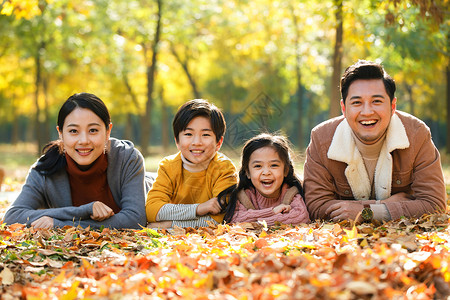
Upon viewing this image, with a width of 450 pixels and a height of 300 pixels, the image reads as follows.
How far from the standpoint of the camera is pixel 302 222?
4492mm

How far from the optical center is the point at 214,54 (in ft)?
76.4

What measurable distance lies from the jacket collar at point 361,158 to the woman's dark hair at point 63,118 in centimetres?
212

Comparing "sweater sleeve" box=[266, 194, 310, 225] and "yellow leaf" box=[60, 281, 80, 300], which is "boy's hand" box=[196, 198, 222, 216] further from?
"yellow leaf" box=[60, 281, 80, 300]

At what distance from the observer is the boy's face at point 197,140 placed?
4613mm

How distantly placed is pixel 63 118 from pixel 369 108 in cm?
271

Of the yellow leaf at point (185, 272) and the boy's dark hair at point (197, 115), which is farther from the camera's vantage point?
the boy's dark hair at point (197, 115)

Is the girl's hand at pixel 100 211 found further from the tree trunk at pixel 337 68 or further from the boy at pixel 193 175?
the tree trunk at pixel 337 68

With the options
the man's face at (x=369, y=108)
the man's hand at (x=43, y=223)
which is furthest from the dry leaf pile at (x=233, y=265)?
the man's face at (x=369, y=108)

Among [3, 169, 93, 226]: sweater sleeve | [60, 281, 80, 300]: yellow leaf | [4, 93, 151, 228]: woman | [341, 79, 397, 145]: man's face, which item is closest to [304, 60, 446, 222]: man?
[341, 79, 397, 145]: man's face

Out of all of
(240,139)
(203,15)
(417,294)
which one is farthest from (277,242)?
(203,15)

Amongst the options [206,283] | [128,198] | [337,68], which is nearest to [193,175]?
[128,198]

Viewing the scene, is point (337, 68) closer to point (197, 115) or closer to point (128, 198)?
point (197, 115)

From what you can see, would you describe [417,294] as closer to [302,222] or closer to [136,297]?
[136,297]

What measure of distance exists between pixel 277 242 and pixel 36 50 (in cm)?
1487
